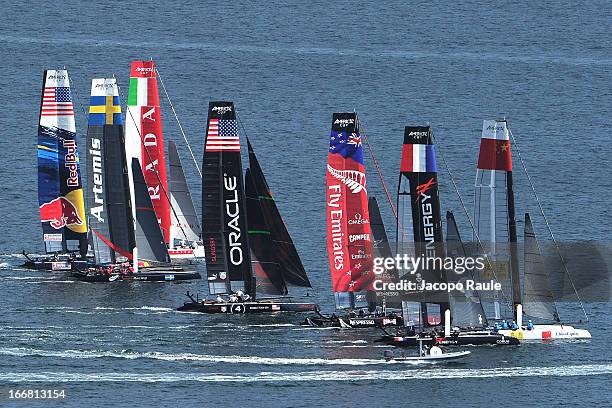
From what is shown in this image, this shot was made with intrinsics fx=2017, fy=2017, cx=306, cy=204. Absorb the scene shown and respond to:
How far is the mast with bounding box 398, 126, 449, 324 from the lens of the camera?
122 metres

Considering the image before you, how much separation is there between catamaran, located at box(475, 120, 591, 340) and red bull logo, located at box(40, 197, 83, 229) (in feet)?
129

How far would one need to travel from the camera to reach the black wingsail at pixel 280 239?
134125 millimetres

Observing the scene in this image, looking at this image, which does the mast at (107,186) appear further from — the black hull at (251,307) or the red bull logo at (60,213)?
the black hull at (251,307)

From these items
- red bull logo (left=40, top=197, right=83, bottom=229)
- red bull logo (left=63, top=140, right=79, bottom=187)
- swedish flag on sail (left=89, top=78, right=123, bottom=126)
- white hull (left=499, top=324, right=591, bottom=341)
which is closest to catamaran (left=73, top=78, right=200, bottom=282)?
swedish flag on sail (left=89, top=78, right=123, bottom=126)

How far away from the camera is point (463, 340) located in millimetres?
122125

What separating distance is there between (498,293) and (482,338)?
13.2 ft

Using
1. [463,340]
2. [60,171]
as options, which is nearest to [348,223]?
[463,340]

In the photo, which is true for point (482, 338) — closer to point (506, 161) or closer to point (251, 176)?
point (506, 161)

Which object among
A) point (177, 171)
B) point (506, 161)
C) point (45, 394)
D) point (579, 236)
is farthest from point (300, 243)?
point (45, 394)

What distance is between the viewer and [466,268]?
124000 mm

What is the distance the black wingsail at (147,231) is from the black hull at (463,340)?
29912mm

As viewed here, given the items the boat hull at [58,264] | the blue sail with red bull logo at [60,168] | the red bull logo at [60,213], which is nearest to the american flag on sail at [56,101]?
the blue sail with red bull logo at [60,168]

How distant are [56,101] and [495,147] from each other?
4178 centimetres

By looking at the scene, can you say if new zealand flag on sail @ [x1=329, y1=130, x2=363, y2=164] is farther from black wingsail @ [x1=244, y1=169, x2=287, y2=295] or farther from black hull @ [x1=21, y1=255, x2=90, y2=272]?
black hull @ [x1=21, y1=255, x2=90, y2=272]
